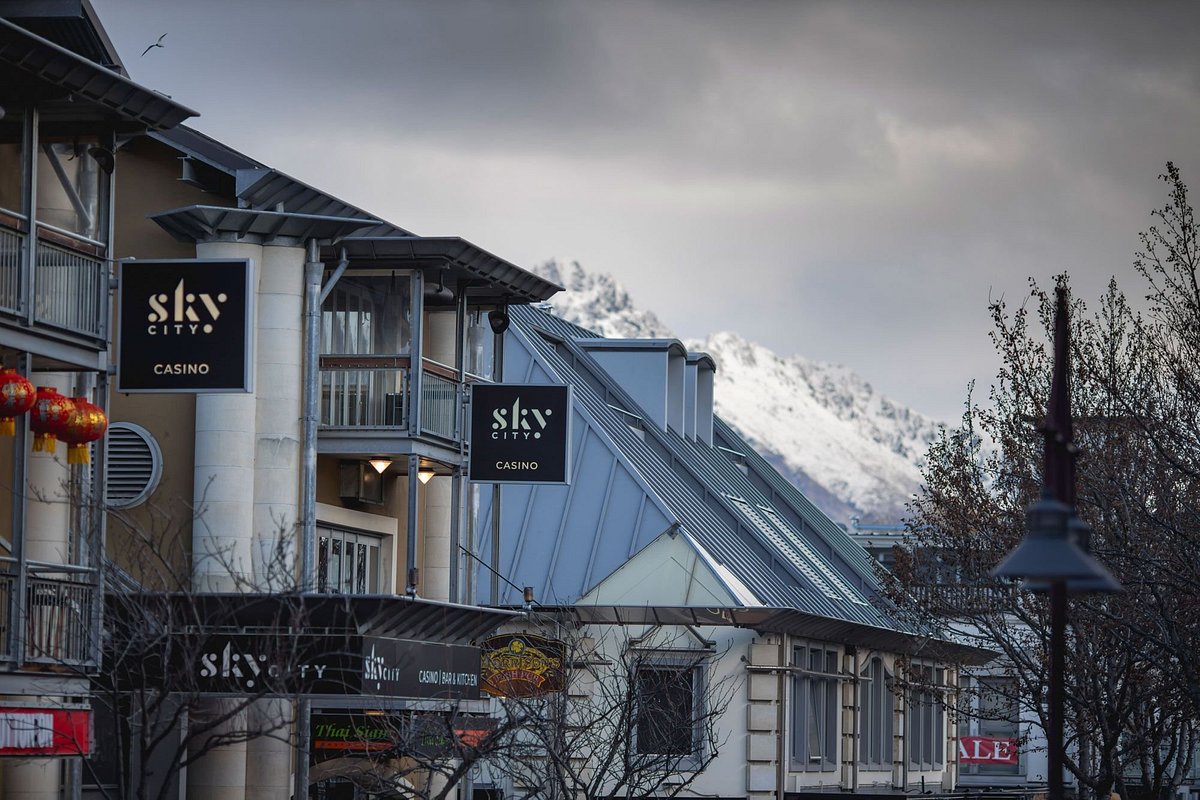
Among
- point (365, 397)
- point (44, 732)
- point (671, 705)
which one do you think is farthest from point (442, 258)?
point (44, 732)

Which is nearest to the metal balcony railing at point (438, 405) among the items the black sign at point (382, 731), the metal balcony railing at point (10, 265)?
the black sign at point (382, 731)

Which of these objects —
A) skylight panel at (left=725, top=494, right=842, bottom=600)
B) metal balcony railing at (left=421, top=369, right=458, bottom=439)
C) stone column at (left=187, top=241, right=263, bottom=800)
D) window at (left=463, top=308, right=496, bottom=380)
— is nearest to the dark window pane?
metal balcony railing at (left=421, top=369, right=458, bottom=439)

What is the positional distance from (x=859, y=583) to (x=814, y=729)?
7.81 m

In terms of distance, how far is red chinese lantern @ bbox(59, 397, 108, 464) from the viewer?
23.5 m

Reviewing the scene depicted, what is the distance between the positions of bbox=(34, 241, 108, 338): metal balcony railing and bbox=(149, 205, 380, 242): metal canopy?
20.0ft

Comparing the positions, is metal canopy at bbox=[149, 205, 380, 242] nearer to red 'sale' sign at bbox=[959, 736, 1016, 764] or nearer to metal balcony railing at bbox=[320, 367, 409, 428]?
metal balcony railing at bbox=[320, 367, 409, 428]

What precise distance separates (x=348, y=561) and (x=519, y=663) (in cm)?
355

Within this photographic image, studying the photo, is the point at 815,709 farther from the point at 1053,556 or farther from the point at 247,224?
the point at 1053,556

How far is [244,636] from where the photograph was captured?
28938mm

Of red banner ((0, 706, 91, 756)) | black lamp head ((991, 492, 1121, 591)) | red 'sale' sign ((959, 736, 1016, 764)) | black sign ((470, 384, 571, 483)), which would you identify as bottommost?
red 'sale' sign ((959, 736, 1016, 764))

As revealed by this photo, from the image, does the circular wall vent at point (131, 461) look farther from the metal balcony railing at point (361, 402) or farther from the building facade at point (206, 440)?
the metal balcony railing at point (361, 402)

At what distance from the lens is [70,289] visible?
2450cm

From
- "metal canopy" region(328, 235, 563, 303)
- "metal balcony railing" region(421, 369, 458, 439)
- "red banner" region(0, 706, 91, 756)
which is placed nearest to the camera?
"red banner" region(0, 706, 91, 756)

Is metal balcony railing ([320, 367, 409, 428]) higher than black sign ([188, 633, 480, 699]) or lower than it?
higher
